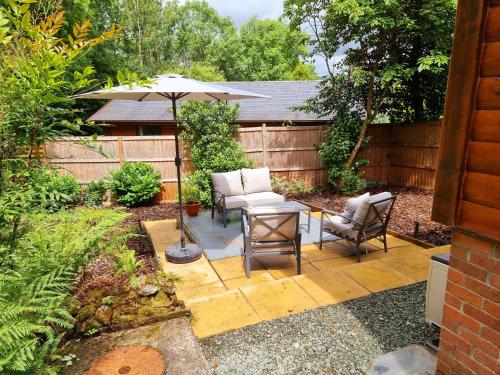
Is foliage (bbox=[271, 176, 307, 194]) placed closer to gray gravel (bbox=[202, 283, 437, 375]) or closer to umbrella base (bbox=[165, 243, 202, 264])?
umbrella base (bbox=[165, 243, 202, 264])

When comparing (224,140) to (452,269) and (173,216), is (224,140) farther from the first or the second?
(452,269)

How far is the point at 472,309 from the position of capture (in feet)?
5.62

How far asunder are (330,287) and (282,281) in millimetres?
542

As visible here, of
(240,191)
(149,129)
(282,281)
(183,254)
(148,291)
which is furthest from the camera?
(149,129)

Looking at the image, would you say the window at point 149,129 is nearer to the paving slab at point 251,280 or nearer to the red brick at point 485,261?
the paving slab at point 251,280

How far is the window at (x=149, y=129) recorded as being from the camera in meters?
13.9

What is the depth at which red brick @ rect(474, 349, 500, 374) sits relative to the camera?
162cm

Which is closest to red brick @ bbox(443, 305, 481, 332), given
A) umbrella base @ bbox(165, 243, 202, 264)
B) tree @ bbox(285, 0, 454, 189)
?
umbrella base @ bbox(165, 243, 202, 264)

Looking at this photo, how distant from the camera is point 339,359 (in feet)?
8.03

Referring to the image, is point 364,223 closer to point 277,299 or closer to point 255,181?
point 277,299

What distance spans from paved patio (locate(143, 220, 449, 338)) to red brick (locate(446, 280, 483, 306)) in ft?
5.16

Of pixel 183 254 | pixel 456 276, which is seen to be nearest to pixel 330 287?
pixel 456 276

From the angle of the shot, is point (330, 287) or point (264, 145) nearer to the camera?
point (330, 287)

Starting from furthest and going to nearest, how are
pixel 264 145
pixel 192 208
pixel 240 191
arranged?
pixel 264 145, pixel 192 208, pixel 240 191
